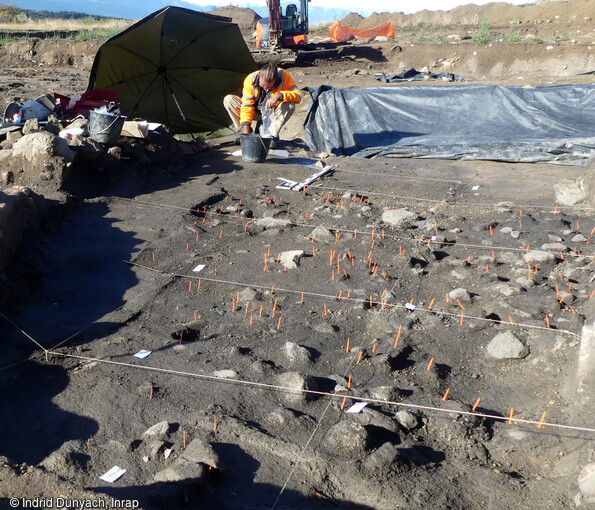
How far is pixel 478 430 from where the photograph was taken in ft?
8.75

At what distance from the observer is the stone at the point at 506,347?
3.21m

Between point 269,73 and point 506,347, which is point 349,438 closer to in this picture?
point 506,347

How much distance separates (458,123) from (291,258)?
16.2 feet

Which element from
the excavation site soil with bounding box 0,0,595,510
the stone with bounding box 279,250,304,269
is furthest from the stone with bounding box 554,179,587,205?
the stone with bounding box 279,250,304,269

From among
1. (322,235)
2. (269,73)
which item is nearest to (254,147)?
(269,73)

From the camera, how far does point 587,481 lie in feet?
7.00

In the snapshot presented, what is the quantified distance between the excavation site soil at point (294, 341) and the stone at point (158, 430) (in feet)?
0.03

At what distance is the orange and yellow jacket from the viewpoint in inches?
302

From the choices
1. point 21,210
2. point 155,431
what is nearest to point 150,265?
point 21,210

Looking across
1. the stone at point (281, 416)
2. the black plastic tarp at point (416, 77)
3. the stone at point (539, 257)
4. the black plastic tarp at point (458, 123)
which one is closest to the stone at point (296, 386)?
the stone at point (281, 416)

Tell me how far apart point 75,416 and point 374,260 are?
8.63ft

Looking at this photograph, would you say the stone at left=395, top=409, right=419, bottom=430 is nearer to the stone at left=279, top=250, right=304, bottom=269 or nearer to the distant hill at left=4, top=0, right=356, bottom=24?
the stone at left=279, top=250, right=304, bottom=269

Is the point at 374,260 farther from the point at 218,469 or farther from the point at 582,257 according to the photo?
the point at 218,469

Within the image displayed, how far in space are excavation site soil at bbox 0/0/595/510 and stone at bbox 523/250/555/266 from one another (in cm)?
3
